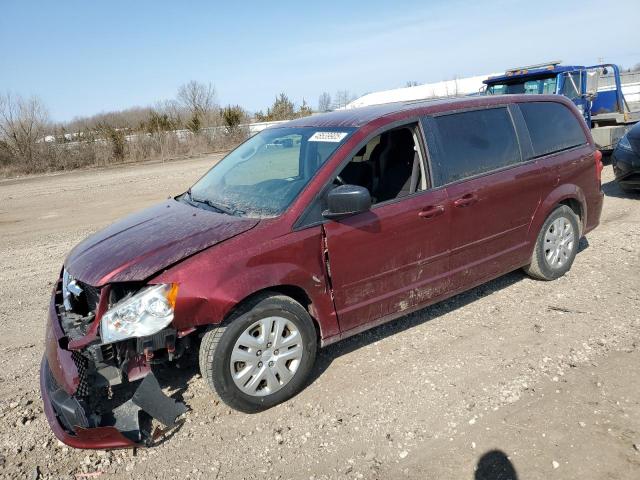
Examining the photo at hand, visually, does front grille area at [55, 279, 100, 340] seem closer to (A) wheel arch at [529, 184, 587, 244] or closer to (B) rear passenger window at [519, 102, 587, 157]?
(A) wheel arch at [529, 184, 587, 244]

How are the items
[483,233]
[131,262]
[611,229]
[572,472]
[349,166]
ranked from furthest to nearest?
[611,229], [483,233], [349,166], [131,262], [572,472]

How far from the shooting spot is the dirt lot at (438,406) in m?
2.78

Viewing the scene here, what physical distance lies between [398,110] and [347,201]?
1116mm

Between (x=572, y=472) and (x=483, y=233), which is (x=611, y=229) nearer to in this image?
(x=483, y=233)

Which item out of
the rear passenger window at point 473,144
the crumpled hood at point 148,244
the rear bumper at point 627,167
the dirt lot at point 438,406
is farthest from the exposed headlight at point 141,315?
the rear bumper at point 627,167

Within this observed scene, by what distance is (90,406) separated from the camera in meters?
3.01

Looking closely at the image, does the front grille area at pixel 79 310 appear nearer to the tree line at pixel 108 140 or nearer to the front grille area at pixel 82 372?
the front grille area at pixel 82 372

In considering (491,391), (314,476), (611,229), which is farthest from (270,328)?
(611,229)

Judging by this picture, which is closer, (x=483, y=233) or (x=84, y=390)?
(x=84, y=390)

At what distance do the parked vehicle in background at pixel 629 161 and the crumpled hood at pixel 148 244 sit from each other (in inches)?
277

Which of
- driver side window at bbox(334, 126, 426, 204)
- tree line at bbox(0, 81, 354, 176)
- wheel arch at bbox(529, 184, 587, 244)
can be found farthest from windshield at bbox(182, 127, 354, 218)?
tree line at bbox(0, 81, 354, 176)

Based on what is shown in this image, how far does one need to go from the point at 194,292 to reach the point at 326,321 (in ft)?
3.28

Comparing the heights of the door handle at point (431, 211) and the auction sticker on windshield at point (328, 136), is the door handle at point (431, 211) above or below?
below

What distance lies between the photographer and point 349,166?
12.3 feet
